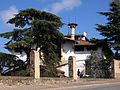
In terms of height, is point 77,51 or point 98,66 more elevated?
point 77,51

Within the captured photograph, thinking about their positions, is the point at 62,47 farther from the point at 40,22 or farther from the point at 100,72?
the point at 40,22

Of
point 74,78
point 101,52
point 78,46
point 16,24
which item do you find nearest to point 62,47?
point 78,46

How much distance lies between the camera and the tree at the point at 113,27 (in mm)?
33375

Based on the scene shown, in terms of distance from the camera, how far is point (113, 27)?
109 ft

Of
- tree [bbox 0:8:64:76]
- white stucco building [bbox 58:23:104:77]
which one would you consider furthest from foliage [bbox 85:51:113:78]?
tree [bbox 0:8:64:76]

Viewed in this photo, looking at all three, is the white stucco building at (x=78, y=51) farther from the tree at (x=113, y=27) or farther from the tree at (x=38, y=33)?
the tree at (x=38, y=33)

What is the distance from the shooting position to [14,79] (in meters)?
18.4

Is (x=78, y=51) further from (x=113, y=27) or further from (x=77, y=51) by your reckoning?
(x=113, y=27)

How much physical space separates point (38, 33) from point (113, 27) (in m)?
12.0

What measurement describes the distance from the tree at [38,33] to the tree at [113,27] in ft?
29.1

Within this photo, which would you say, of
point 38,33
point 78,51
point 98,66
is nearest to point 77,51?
point 78,51

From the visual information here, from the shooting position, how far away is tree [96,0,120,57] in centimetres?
3338

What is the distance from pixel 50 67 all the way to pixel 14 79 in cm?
880

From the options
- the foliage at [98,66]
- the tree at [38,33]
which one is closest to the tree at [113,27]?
the foliage at [98,66]
